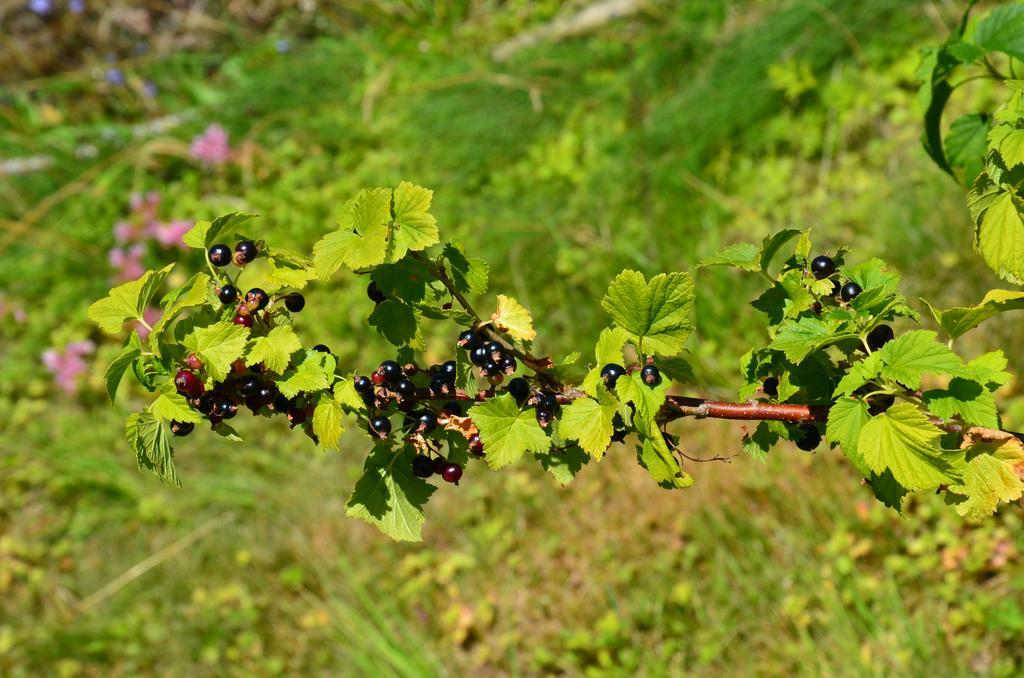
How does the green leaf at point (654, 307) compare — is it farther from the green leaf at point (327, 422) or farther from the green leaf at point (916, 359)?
the green leaf at point (327, 422)

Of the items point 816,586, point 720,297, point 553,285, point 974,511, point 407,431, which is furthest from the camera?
point 553,285

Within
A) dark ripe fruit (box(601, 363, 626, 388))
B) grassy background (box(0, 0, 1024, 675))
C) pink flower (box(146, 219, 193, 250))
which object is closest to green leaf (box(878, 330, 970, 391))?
dark ripe fruit (box(601, 363, 626, 388))

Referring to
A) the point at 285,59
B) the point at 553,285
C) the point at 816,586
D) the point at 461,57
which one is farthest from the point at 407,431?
the point at 285,59

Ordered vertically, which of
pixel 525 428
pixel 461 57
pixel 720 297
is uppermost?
pixel 525 428

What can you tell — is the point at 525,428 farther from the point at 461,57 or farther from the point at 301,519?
the point at 461,57

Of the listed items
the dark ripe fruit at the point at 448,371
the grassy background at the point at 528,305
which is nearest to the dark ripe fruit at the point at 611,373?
the dark ripe fruit at the point at 448,371

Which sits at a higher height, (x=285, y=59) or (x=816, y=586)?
(x=285, y=59)

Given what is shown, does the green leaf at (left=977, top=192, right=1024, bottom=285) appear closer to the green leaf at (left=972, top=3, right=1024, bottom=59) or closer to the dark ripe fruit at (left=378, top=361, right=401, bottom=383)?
the green leaf at (left=972, top=3, right=1024, bottom=59)
